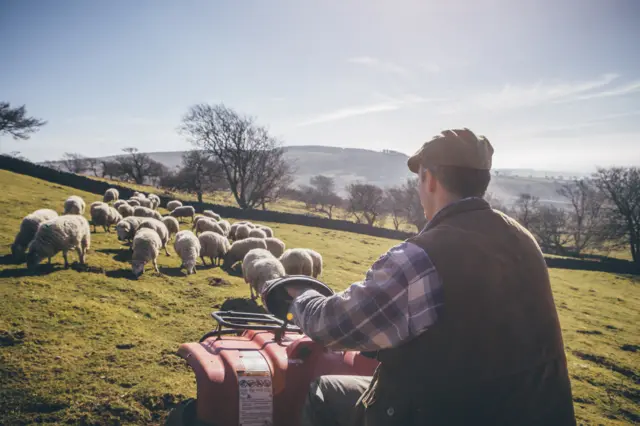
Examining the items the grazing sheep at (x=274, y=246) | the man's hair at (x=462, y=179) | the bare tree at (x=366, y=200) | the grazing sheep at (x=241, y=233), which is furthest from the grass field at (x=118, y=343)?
the bare tree at (x=366, y=200)

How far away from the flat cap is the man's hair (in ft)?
0.10

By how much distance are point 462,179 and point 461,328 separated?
90cm

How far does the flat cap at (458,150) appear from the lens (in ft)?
6.82

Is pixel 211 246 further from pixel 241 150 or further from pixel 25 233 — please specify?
pixel 241 150

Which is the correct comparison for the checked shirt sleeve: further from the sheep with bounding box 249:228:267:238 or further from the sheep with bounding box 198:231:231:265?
the sheep with bounding box 249:228:267:238

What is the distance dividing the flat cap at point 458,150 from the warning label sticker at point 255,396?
Answer: 6.26 ft

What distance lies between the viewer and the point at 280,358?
2641 mm

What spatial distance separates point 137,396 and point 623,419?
26.6ft

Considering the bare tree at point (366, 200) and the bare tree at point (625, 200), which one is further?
the bare tree at point (366, 200)

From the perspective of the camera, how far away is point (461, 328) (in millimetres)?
1693

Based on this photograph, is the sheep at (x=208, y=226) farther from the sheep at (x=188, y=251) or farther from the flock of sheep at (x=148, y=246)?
the sheep at (x=188, y=251)

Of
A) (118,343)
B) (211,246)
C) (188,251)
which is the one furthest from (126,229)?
(118,343)

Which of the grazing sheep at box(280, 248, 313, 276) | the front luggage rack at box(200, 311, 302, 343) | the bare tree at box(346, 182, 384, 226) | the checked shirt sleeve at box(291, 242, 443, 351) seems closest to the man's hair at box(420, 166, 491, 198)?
the checked shirt sleeve at box(291, 242, 443, 351)

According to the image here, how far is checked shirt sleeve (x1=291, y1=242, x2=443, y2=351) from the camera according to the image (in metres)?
1.73
